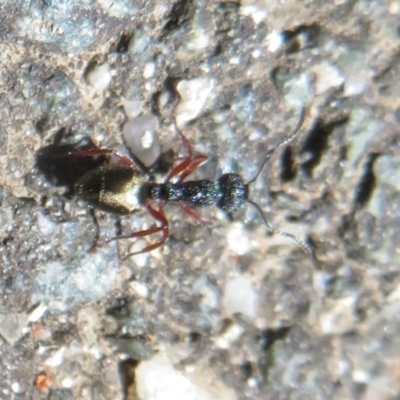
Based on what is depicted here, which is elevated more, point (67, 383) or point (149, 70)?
point (149, 70)

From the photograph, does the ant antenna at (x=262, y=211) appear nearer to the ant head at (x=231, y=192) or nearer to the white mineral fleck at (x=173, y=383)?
the ant head at (x=231, y=192)

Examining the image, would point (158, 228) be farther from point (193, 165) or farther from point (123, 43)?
point (123, 43)

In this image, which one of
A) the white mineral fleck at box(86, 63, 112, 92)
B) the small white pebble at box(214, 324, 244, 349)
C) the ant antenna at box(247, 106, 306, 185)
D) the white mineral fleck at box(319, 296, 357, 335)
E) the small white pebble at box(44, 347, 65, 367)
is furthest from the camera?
the white mineral fleck at box(319, 296, 357, 335)

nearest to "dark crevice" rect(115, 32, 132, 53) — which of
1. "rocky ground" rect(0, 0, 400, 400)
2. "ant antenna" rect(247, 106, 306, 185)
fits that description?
"rocky ground" rect(0, 0, 400, 400)

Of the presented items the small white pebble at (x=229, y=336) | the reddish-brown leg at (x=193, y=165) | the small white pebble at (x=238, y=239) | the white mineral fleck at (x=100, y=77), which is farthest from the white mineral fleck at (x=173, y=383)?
the white mineral fleck at (x=100, y=77)

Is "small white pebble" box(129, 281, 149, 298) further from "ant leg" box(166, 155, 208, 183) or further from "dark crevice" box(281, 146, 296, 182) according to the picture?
"dark crevice" box(281, 146, 296, 182)

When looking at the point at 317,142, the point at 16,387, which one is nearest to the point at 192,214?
the point at 317,142
